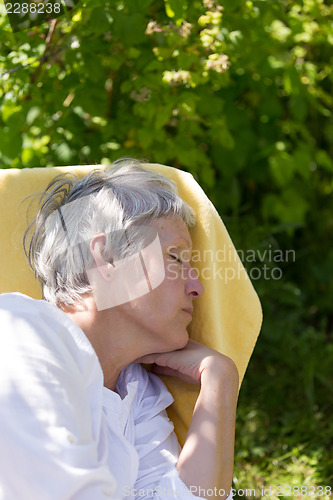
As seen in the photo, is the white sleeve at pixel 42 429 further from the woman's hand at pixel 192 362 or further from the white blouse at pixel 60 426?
the woman's hand at pixel 192 362

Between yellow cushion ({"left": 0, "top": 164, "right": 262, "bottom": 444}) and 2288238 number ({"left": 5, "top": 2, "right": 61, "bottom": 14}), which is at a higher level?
2288238 number ({"left": 5, "top": 2, "right": 61, "bottom": 14})

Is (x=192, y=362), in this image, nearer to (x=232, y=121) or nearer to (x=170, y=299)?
(x=170, y=299)

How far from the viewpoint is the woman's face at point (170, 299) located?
1555 mm

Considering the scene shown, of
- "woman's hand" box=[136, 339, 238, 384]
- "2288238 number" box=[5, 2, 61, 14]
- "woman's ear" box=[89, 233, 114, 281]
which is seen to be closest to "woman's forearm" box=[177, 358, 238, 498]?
"woman's hand" box=[136, 339, 238, 384]

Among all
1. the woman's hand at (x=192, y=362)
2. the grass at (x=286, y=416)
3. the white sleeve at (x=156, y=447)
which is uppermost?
the woman's hand at (x=192, y=362)

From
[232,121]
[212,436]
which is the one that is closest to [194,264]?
[212,436]

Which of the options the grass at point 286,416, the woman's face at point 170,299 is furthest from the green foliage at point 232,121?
the woman's face at point 170,299

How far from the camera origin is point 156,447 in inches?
61.4

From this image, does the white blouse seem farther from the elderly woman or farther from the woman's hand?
the woman's hand

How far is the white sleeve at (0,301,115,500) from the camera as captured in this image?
3.83 feet

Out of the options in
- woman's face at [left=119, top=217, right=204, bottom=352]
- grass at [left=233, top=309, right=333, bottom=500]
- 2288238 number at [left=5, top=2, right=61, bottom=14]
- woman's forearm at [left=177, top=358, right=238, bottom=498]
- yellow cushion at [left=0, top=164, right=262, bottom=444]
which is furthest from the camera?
grass at [left=233, top=309, right=333, bottom=500]

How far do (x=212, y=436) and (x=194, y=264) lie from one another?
52cm

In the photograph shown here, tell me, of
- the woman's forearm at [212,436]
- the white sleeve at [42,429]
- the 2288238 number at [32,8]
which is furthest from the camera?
the 2288238 number at [32,8]

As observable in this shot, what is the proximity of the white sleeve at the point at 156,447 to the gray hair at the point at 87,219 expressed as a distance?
36cm
